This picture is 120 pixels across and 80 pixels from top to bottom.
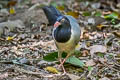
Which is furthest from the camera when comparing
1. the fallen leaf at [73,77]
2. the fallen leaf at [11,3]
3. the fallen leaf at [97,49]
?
the fallen leaf at [11,3]

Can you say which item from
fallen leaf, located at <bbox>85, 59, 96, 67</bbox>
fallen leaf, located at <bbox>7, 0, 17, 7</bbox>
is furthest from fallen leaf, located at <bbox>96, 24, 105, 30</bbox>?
fallen leaf, located at <bbox>7, 0, 17, 7</bbox>

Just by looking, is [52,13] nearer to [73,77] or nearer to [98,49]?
[98,49]

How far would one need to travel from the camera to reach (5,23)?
6422mm

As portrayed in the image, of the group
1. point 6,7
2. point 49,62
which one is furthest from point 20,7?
point 49,62

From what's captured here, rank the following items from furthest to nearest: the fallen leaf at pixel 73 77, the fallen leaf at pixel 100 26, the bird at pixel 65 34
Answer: the fallen leaf at pixel 100 26 → the bird at pixel 65 34 → the fallen leaf at pixel 73 77

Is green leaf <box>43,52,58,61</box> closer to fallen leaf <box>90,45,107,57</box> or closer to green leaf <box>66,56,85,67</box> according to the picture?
green leaf <box>66,56,85,67</box>

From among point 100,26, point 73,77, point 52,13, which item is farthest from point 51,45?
point 73,77

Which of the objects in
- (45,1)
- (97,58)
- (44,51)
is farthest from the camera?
(45,1)

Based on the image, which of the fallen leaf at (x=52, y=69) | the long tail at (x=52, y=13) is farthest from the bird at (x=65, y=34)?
the long tail at (x=52, y=13)

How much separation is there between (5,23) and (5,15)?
1.08 metres

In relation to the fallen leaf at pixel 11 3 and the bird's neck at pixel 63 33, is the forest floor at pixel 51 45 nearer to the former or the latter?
the fallen leaf at pixel 11 3

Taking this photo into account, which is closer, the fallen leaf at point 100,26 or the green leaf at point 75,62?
the green leaf at point 75,62

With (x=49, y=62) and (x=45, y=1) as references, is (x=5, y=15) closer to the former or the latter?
(x=45, y=1)

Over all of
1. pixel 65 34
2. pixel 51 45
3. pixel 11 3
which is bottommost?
pixel 51 45
